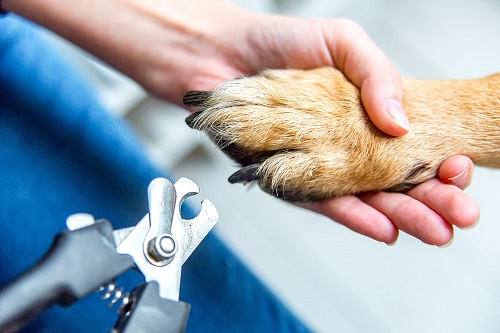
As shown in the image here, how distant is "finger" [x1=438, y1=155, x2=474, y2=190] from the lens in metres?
0.90

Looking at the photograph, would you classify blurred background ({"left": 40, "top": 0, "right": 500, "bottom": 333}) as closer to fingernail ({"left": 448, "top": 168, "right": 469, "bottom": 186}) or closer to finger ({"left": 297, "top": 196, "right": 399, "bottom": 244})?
finger ({"left": 297, "top": 196, "right": 399, "bottom": 244})

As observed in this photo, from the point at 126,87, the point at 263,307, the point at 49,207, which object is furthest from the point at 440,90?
the point at 126,87

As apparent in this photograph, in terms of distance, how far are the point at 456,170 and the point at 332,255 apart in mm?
976

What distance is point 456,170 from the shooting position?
90 centimetres

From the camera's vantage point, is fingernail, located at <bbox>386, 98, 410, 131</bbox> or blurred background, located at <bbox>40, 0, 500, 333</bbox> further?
blurred background, located at <bbox>40, 0, 500, 333</bbox>

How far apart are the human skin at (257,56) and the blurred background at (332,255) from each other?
50cm

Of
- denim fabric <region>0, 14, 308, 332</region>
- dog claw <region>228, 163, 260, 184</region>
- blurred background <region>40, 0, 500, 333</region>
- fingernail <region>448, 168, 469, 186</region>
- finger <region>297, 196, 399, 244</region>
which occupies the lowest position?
blurred background <region>40, 0, 500, 333</region>

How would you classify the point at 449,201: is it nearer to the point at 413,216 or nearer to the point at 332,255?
the point at 413,216

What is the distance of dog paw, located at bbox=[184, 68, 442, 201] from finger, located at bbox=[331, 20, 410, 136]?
3cm

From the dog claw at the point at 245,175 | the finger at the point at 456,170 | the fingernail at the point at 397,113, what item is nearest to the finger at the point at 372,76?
the fingernail at the point at 397,113

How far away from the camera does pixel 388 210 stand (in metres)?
0.92

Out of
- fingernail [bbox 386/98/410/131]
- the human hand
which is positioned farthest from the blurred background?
fingernail [bbox 386/98/410/131]

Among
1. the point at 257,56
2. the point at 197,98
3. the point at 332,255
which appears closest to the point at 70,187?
the point at 197,98

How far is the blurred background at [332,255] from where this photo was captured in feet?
5.69
